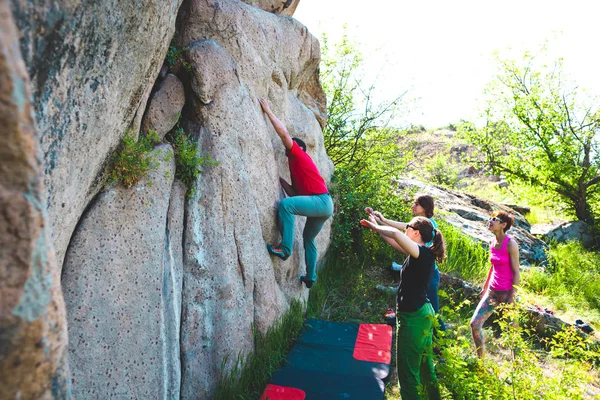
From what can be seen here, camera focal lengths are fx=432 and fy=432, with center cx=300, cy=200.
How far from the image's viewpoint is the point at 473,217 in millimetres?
11562

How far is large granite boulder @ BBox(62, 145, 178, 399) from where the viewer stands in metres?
3.34

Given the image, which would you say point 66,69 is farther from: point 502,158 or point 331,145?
point 502,158

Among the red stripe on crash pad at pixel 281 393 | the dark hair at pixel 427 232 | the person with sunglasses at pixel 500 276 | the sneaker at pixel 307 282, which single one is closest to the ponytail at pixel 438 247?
the dark hair at pixel 427 232

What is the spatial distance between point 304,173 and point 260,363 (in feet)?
8.49

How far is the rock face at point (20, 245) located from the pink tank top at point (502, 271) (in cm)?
535

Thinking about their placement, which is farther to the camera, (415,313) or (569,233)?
(569,233)

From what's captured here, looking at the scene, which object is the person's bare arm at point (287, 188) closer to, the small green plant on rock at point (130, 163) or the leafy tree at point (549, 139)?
the small green plant on rock at point (130, 163)

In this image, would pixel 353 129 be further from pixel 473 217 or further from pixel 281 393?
pixel 281 393

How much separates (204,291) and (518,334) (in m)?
3.11

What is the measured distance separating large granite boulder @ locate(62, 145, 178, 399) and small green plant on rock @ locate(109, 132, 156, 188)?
8 centimetres

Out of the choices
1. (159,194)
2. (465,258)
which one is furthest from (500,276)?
(159,194)

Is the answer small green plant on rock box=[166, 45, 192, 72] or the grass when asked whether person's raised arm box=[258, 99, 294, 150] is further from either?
the grass

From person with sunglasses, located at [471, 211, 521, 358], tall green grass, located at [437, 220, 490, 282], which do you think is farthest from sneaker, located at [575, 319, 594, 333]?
person with sunglasses, located at [471, 211, 521, 358]

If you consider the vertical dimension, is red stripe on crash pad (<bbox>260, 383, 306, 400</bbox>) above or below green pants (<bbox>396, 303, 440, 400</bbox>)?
below
